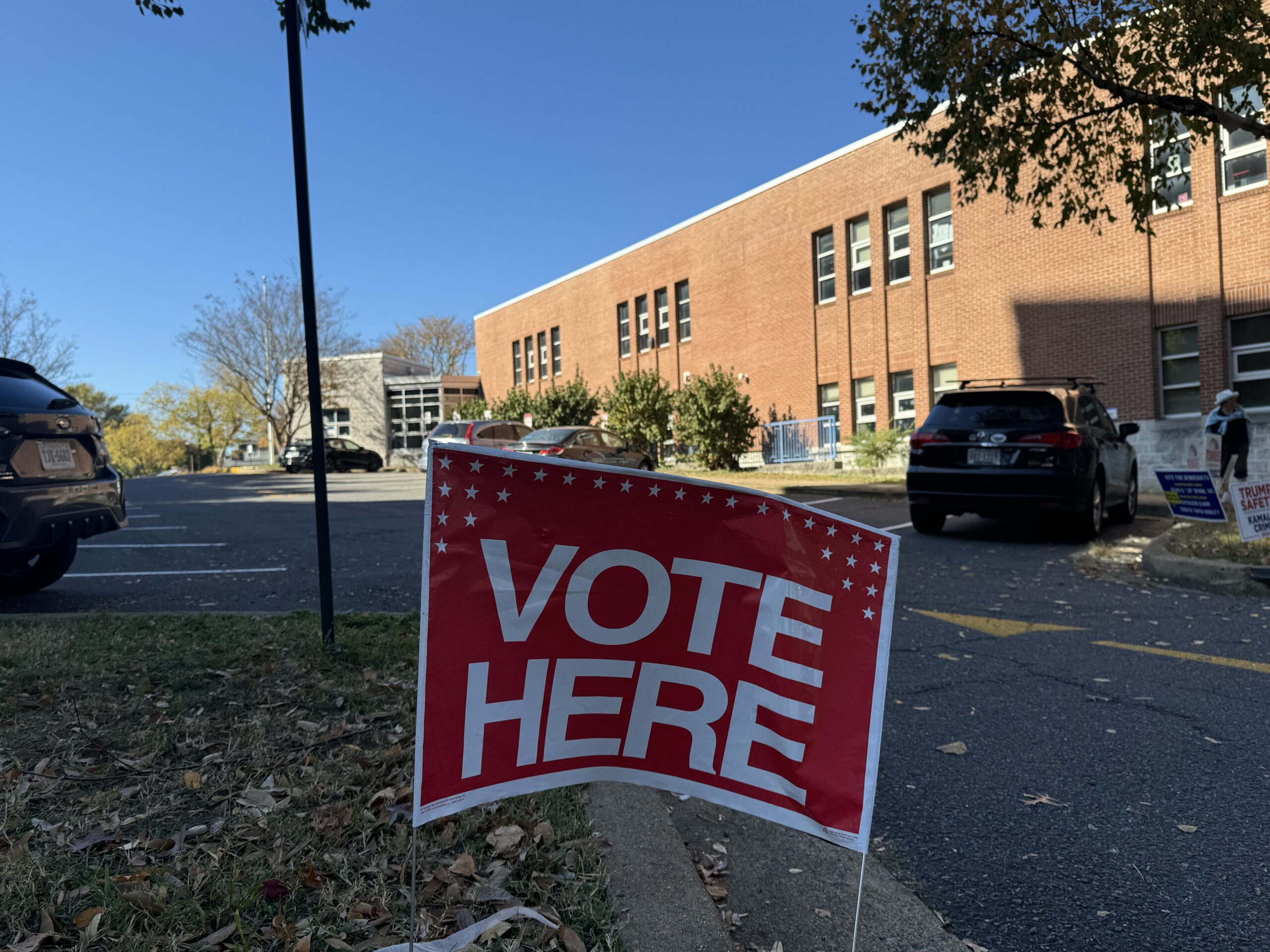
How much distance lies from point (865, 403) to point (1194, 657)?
21156 millimetres

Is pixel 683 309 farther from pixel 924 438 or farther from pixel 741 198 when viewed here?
pixel 924 438

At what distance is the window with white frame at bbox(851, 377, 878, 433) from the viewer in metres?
25.4

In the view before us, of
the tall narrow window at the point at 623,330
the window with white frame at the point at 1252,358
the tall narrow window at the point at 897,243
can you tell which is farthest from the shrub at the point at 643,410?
the window with white frame at the point at 1252,358

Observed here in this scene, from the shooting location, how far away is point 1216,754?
3609mm

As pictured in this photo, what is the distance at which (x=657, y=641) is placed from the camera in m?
2.14

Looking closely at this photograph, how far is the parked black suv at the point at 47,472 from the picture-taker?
5.71 meters

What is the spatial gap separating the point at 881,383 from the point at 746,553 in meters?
23.8

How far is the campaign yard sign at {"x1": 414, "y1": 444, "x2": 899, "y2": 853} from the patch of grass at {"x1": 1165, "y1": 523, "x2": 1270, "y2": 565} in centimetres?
674

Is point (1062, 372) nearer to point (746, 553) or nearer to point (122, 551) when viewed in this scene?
point (122, 551)

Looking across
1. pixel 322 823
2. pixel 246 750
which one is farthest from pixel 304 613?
pixel 322 823

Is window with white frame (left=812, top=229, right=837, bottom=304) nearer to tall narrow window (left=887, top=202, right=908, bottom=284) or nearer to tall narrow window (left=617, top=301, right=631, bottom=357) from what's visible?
tall narrow window (left=887, top=202, right=908, bottom=284)

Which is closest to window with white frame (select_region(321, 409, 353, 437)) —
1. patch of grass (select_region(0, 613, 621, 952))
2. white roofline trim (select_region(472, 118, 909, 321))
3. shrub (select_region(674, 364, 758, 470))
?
white roofline trim (select_region(472, 118, 909, 321))

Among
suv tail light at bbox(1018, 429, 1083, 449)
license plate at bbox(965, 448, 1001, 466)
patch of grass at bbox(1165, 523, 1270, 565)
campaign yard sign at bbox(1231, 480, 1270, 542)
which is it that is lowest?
patch of grass at bbox(1165, 523, 1270, 565)

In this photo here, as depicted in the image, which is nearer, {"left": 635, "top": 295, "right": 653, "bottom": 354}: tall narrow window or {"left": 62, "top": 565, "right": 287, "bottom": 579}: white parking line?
{"left": 62, "top": 565, "right": 287, "bottom": 579}: white parking line
